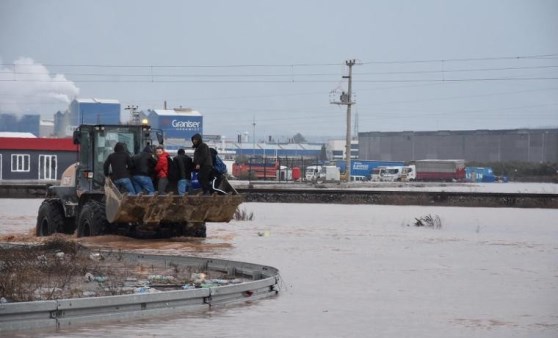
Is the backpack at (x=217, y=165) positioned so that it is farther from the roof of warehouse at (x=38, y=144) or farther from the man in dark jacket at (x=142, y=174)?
the roof of warehouse at (x=38, y=144)

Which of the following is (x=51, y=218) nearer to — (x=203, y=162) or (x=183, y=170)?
(x=183, y=170)

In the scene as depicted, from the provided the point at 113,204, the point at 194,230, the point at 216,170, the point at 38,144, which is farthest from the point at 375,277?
the point at 38,144

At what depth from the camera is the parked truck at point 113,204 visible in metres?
23.9

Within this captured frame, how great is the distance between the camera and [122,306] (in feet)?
42.3

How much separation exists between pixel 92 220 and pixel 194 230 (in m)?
2.61

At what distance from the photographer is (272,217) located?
38062 millimetres

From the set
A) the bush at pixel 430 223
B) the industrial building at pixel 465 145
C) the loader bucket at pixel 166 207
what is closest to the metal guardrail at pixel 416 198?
the bush at pixel 430 223

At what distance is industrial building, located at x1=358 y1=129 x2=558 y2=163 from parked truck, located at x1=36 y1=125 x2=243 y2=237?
104568 millimetres

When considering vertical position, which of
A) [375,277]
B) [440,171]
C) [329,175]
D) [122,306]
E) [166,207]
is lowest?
[375,277]

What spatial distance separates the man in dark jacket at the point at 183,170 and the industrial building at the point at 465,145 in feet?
345

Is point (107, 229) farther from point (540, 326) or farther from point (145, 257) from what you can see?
point (540, 326)

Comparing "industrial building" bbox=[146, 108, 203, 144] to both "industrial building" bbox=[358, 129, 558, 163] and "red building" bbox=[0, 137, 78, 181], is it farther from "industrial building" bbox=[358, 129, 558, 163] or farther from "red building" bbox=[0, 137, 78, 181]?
"industrial building" bbox=[358, 129, 558, 163]

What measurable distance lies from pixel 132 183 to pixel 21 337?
13.2 m

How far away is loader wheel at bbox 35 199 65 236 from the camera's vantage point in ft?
87.8
